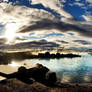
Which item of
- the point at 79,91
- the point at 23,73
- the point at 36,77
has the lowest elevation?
the point at 36,77

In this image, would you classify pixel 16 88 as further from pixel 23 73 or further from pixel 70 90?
pixel 23 73

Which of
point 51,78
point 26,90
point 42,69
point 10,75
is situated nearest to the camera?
point 26,90

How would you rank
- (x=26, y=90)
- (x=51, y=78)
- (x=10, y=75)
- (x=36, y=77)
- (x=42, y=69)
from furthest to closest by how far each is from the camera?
(x=42, y=69) < (x=36, y=77) < (x=51, y=78) < (x=10, y=75) < (x=26, y=90)

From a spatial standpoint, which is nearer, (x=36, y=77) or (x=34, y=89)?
(x=34, y=89)

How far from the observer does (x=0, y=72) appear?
37.6 metres

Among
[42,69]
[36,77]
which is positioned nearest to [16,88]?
[36,77]

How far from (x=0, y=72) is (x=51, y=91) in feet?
52.0

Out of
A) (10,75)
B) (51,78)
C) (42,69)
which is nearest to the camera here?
(10,75)

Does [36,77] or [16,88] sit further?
[36,77]

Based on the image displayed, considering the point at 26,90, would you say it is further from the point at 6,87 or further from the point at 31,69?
the point at 31,69

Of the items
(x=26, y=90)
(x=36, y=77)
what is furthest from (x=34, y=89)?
(x=36, y=77)

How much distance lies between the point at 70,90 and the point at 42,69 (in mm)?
21178

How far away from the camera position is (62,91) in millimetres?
25859

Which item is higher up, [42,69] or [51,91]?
[51,91]
